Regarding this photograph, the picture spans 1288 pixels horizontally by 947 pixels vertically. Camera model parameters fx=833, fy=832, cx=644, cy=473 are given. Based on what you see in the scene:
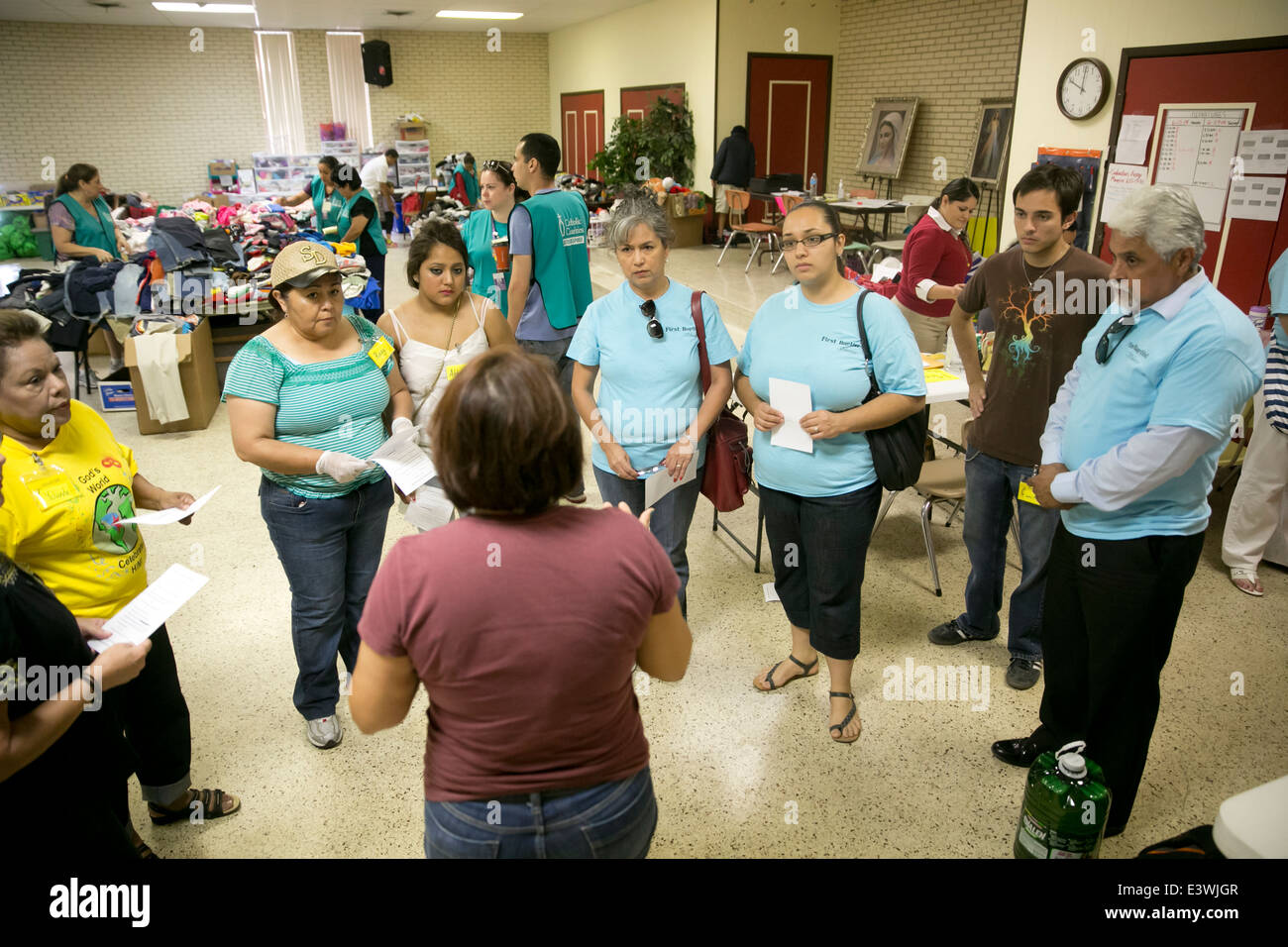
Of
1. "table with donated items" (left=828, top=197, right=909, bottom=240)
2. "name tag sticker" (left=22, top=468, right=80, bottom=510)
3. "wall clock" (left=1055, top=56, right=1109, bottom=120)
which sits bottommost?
"name tag sticker" (left=22, top=468, right=80, bottom=510)

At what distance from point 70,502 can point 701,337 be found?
5.61 feet

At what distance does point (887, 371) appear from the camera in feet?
7.59

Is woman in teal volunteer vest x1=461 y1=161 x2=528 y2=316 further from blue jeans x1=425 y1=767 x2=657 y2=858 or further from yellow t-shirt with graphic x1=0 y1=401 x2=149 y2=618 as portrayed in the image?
Answer: blue jeans x1=425 y1=767 x2=657 y2=858

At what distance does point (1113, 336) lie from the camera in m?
1.99

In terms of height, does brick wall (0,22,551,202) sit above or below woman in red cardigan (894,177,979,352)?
above

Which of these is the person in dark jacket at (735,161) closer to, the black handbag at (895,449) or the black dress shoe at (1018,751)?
the black handbag at (895,449)

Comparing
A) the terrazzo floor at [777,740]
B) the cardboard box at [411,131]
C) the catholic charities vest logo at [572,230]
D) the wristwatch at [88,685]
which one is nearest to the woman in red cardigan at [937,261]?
the terrazzo floor at [777,740]

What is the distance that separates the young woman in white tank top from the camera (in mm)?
2674

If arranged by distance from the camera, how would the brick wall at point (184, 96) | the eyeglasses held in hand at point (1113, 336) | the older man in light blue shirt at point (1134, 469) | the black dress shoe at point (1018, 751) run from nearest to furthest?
the older man in light blue shirt at point (1134, 469) → the eyeglasses held in hand at point (1113, 336) → the black dress shoe at point (1018, 751) → the brick wall at point (184, 96)

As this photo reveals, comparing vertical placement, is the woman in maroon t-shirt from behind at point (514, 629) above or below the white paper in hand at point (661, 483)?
above

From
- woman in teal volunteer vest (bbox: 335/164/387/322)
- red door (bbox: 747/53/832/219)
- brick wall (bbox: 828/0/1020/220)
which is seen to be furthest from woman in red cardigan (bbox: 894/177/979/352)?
red door (bbox: 747/53/832/219)

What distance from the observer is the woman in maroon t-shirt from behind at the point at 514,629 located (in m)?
1.13

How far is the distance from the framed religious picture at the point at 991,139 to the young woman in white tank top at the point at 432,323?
844 cm
